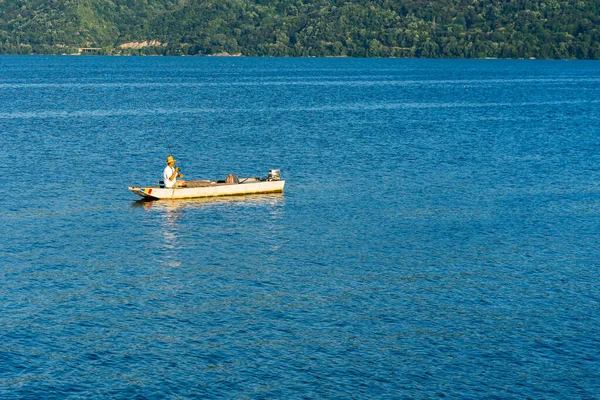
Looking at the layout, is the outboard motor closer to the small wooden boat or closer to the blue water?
the small wooden boat

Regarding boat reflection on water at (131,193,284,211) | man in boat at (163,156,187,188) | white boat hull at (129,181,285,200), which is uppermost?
man in boat at (163,156,187,188)

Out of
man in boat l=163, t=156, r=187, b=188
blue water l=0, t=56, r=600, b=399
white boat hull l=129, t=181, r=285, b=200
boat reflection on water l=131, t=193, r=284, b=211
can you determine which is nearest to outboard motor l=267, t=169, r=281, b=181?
white boat hull l=129, t=181, r=285, b=200

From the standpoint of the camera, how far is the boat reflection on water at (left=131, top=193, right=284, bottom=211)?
72.1m

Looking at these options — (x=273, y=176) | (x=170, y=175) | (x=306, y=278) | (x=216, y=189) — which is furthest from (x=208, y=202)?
(x=306, y=278)

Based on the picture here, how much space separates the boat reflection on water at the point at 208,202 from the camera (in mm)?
72125

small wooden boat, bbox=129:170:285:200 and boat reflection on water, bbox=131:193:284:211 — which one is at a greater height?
small wooden boat, bbox=129:170:285:200

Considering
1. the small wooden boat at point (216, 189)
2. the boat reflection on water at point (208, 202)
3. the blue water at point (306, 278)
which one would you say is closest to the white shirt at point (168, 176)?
the small wooden boat at point (216, 189)

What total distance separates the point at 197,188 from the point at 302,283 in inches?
1036

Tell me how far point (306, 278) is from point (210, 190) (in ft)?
83.7

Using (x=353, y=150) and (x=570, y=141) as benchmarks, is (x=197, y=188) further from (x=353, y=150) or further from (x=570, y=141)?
(x=570, y=141)

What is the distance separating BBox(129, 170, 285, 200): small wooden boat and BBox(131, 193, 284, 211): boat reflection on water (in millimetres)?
409

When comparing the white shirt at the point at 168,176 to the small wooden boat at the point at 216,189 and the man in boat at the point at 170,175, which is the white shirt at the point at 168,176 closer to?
the man in boat at the point at 170,175

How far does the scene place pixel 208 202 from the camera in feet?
242

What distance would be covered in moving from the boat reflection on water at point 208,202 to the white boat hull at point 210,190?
39 cm
